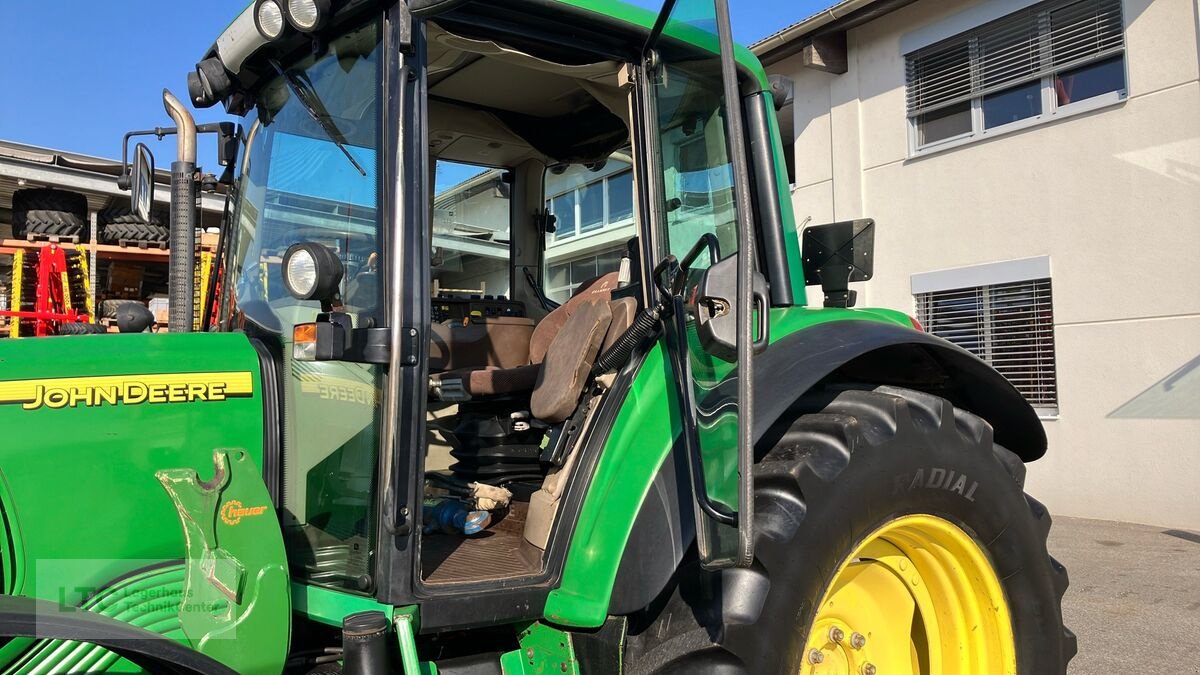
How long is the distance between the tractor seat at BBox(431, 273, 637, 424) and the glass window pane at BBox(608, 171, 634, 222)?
9.8 inches

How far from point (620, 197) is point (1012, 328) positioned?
631 centimetres

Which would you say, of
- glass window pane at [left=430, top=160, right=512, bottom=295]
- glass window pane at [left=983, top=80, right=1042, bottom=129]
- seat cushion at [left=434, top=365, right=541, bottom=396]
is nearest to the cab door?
seat cushion at [left=434, top=365, right=541, bottom=396]

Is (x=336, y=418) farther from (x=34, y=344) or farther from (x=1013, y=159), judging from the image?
(x=1013, y=159)

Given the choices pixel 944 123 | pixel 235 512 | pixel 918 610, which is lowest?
pixel 918 610

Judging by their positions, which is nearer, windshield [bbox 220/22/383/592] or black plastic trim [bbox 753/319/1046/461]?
windshield [bbox 220/22/383/592]

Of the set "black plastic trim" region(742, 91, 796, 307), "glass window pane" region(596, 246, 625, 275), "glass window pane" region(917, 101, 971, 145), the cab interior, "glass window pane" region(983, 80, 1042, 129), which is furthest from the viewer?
"glass window pane" region(917, 101, 971, 145)

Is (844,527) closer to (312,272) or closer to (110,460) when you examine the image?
(312,272)

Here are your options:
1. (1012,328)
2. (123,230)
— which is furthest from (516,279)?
(123,230)

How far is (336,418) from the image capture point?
2.20m

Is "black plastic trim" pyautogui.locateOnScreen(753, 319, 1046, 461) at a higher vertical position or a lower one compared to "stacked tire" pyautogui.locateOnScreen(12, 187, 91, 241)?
lower

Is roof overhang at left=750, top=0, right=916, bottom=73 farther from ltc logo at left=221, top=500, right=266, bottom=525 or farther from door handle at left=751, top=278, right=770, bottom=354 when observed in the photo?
ltc logo at left=221, top=500, right=266, bottom=525

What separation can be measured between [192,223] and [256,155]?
351 millimetres

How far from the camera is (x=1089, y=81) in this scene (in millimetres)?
7777

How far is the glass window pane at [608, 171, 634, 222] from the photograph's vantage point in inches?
121
